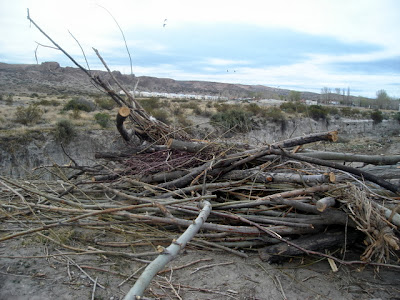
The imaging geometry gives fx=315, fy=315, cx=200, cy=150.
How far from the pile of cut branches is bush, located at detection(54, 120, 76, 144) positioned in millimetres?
10669

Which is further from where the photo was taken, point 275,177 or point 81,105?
point 81,105

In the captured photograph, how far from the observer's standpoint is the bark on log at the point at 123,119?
14.4 feet

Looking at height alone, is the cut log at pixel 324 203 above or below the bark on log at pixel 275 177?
below

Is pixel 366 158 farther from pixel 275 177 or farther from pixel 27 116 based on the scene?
pixel 27 116

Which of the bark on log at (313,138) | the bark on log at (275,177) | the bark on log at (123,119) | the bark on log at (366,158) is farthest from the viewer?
the bark on log at (123,119)

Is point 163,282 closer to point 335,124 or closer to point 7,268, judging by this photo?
point 7,268

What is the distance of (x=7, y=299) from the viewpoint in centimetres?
243

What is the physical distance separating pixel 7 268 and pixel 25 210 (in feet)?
3.78

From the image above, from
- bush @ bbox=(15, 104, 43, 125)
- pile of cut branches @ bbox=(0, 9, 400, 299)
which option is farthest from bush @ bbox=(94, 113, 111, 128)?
pile of cut branches @ bbox=(0, 9, 400, 299)

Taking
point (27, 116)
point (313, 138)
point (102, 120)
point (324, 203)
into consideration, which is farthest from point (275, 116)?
point (324, 203)

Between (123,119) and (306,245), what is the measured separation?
296 cm

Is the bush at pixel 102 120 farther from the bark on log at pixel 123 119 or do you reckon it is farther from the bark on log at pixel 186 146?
the bark on log at pixel 186 146

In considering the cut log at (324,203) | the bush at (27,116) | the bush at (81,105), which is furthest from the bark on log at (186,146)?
the bush at (81,105)

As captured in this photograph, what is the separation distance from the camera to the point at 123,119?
4.58 metres
